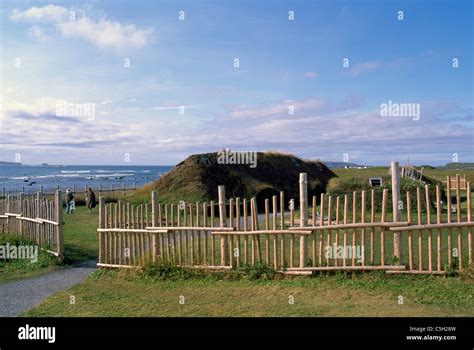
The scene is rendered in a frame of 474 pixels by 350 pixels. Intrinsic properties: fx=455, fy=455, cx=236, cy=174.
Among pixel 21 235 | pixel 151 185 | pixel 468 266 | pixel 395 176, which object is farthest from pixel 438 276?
pixel 151 185

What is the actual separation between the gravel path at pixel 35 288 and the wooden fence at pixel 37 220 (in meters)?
1.15

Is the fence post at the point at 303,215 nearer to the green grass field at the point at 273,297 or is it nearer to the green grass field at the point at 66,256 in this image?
the green grass field at the point at 273,297

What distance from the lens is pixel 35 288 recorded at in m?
9.56

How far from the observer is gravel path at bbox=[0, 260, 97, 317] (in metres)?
8.18

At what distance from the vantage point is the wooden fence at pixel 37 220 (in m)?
12.1

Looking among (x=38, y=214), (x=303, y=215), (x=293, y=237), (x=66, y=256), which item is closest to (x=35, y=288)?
(x=66, y=256)

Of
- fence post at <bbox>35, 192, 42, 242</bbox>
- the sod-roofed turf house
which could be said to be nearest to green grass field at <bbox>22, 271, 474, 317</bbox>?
fence post at <bbox>35, 192, 42, 242</bbox>

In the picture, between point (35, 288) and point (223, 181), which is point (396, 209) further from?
point (223, 181)

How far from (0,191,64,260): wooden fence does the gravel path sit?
3.78 ft

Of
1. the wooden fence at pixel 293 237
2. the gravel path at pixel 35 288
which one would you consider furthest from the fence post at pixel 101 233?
the gravel path at pixel 35 288

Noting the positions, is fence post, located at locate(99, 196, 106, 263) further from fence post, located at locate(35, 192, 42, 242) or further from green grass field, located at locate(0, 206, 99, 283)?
fence post, located at locate(35, 192, 42, 242)

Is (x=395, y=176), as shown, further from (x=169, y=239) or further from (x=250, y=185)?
(x=250, y=185)

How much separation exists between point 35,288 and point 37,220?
4012 millimetres
